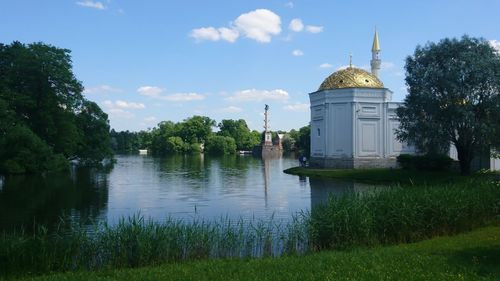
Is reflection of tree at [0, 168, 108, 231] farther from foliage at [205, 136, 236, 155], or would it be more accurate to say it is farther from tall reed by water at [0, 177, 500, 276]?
foliage at [205, 136, 236, 155]

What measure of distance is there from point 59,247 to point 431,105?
94.3ft

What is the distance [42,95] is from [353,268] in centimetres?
4671

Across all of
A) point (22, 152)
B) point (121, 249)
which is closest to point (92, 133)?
point (22, 152)

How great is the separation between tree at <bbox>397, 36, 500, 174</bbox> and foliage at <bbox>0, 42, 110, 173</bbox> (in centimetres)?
3286

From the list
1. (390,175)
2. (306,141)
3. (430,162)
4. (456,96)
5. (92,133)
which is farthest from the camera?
(306,141)

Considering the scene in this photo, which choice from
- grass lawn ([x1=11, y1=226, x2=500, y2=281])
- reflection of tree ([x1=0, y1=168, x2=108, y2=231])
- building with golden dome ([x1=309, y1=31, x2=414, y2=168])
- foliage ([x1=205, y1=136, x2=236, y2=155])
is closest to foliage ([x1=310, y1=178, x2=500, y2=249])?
grass lawn ([x1=11, y1=226, x2=500, y2=281])

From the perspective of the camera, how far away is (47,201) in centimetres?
2586

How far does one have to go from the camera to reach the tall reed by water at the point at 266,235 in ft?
36.6

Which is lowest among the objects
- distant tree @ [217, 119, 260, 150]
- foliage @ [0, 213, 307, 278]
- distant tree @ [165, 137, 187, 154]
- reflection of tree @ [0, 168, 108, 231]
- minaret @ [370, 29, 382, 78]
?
reflection of tree @ [0, 168, 108, 231]

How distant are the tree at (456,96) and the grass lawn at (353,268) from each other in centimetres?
2349

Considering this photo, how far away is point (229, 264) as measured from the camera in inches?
409

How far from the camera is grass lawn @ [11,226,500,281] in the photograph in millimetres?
8711

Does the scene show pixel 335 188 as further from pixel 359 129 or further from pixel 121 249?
pixel 121 249

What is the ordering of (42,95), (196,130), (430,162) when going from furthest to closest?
(196,130) → (42,95) → (430,162)
